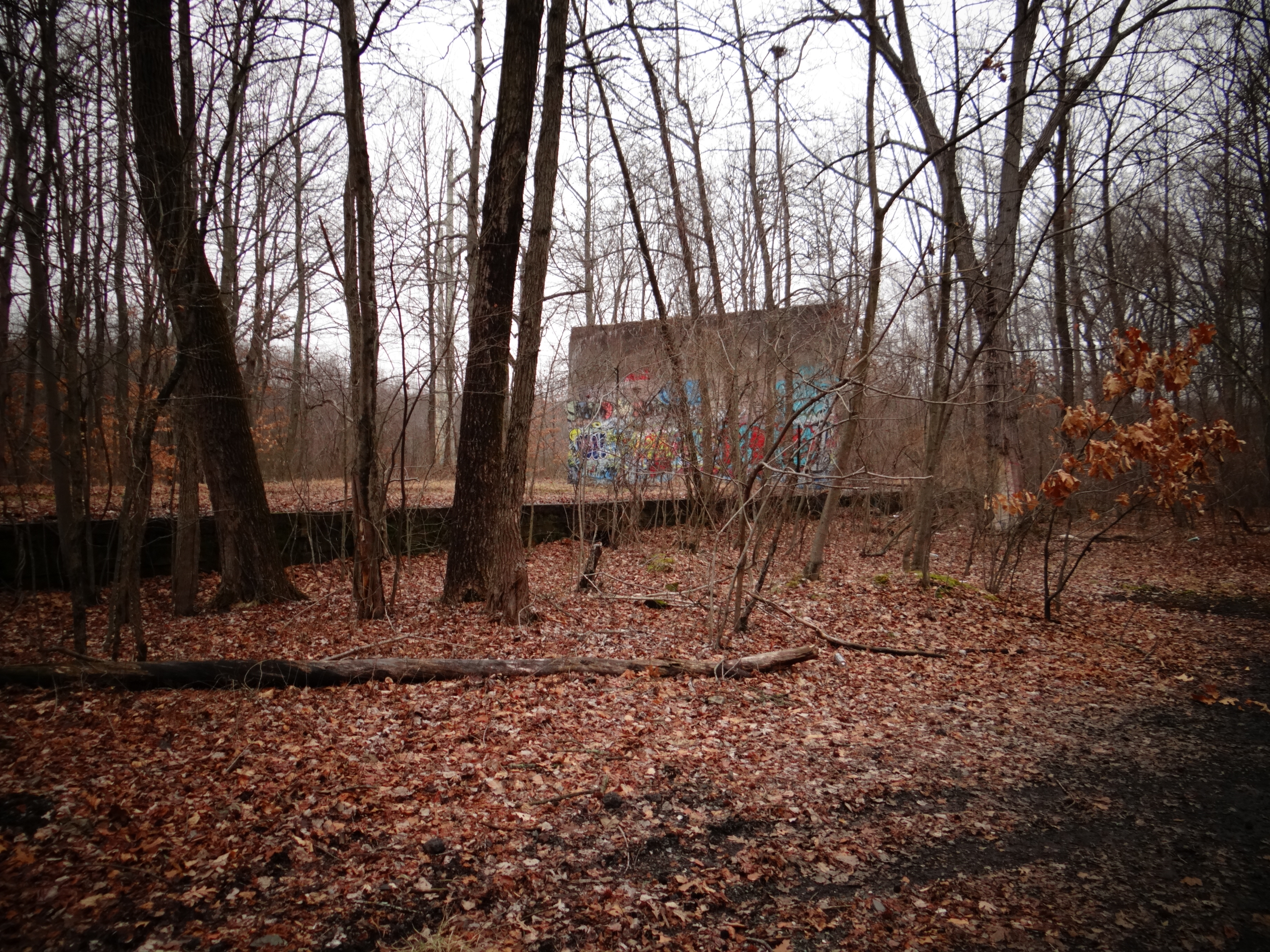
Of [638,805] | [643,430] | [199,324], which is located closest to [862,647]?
[638,805]

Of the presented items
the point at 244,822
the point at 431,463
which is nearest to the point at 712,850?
the point at 244,822

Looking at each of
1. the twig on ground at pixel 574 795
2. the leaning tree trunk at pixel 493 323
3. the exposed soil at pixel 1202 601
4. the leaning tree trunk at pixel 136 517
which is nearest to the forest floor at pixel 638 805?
the twig on ground at pixel 574 795

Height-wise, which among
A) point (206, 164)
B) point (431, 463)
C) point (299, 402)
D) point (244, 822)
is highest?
point (206, 164)

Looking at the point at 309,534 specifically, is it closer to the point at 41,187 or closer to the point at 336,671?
the point at 336,671

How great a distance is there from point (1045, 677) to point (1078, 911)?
12.0 ft

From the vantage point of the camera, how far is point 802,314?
468 inches

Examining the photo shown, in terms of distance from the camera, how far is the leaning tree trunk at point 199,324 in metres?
4.92

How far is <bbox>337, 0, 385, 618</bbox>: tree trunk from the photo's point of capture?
20.1ft

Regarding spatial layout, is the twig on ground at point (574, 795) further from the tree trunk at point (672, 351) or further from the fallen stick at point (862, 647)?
the tree trunk at point (672, 351)

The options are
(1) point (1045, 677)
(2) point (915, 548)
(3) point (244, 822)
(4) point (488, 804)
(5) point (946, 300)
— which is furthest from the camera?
(2) point (915, 548)

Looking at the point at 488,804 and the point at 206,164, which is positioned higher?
the point at 206,164

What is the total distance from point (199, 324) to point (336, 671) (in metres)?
3.57

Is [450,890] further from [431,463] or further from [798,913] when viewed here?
[431,463]

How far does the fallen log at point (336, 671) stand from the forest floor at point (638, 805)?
0.34 ft
